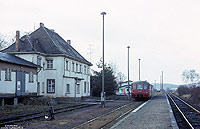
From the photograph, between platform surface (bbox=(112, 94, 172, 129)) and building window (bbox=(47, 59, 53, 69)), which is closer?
platform surface (bbox=(112, 94, 172, 129))

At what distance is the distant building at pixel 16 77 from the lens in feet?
82.9

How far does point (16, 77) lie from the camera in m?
27.5

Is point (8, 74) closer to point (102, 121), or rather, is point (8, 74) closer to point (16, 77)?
point (16, 77)

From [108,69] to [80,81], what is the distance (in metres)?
11.1

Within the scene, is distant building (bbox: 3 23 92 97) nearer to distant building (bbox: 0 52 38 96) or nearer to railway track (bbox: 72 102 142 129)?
distant building (bbox: 0 52 38 96)

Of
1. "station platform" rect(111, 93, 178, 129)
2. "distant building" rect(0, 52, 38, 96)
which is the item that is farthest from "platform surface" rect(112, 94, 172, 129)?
"distant building" rect(0, 52, 38, 96)

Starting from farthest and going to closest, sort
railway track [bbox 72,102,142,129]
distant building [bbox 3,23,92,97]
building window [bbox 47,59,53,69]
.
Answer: building window [bbox 47,59,53,69]
distant building [bbox 3,23,92,97]
railway track [bbox 72,102,142,129]

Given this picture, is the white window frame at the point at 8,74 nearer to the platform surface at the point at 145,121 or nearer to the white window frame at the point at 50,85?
the white window frame at the point at 50,85

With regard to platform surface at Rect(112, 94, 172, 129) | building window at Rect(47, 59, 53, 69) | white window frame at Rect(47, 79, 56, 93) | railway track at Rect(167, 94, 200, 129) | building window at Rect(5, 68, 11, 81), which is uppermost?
building window at Rect(47, 59, 53, 69)

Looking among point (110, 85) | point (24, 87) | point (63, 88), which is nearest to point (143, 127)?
point (24, 87)

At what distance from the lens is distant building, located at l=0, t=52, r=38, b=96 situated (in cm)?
2528

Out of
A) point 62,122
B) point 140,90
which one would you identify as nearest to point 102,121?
point 62,122

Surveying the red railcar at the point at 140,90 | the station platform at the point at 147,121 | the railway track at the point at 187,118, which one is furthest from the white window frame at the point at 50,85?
the station platform at the point at 147,121

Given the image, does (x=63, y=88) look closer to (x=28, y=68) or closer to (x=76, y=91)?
(x=76, y=91)
